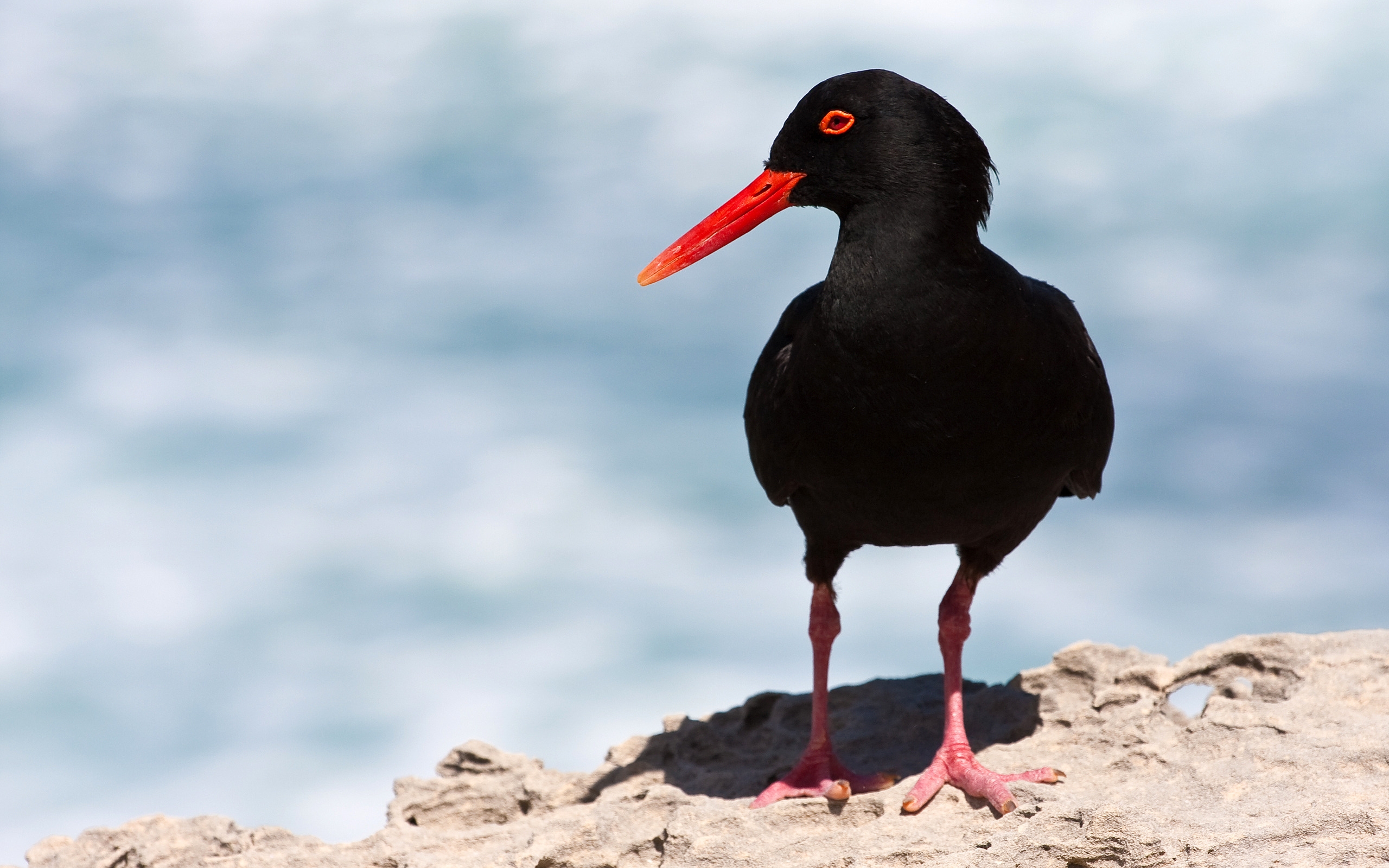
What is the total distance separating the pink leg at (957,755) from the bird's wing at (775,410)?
99 centimetres

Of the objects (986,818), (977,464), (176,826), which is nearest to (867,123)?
(977,464)

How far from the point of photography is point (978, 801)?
557cm

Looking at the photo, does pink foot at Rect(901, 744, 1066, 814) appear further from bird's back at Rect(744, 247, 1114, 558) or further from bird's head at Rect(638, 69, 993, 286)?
bird's head at Rect(638, 69, 993, 286)

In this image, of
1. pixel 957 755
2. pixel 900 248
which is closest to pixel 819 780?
pixel 957 755

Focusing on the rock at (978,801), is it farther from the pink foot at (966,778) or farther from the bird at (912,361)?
the bird at (912,361)

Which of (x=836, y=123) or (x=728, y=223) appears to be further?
(x=728, y=223)

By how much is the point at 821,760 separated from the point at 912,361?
214 centimetres

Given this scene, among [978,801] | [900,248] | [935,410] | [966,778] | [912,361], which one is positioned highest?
[900,248]

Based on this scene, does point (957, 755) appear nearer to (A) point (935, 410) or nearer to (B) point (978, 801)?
(B) point (978, 801)

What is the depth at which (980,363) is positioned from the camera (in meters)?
5.30

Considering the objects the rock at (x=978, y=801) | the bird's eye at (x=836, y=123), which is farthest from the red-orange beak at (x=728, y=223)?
the rock at (x=978, y=801)

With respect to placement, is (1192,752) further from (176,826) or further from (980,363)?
(176,826)

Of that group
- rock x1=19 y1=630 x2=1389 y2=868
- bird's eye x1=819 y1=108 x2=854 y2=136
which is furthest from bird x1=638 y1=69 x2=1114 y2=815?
rock x1=19 y1=630 x2=1389 y2=868

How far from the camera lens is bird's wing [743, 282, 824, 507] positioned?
5.79 metres
